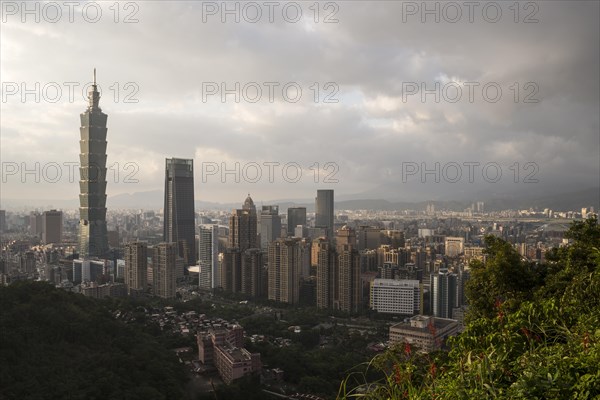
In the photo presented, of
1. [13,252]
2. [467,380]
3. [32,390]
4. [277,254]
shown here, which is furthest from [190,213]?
[467,380]

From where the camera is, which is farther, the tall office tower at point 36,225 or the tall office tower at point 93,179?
the tall office tower at point 36,225

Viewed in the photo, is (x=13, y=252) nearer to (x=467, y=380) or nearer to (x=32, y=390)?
(x=32, y=390)

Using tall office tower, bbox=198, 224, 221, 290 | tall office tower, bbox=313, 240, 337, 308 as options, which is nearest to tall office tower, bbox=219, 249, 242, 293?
tall office tower, bbox=198, 224, 221, 290

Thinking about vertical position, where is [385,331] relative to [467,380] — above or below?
below

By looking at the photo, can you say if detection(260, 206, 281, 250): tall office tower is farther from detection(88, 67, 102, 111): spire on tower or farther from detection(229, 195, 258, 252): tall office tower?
detection(88, 67, 102, 111): spire on tower

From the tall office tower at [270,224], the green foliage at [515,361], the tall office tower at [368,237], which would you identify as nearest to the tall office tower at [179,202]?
the tall office tower at [270,224]

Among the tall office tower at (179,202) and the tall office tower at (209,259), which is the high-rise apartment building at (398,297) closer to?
the tall office tower at (209,259)
